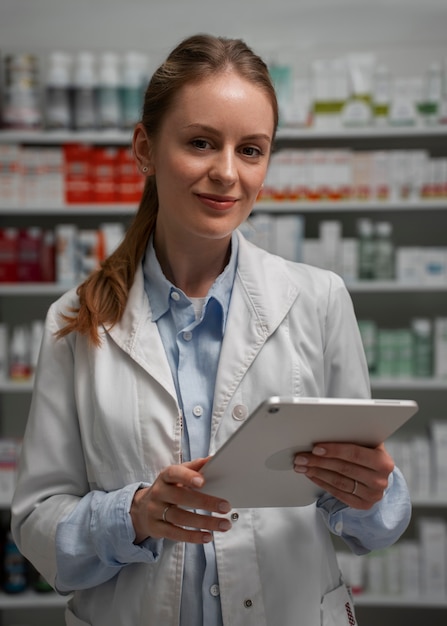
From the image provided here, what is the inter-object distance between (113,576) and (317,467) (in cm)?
42

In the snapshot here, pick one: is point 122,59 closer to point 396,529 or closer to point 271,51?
point 271,51

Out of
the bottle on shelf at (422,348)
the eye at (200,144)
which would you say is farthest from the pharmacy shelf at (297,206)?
the eye at (200,144)

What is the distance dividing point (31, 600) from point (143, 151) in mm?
2861

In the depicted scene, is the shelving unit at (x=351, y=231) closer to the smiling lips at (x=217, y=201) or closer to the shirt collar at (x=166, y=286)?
the shirt collar at (x=166, y=286)

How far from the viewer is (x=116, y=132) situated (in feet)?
12.0

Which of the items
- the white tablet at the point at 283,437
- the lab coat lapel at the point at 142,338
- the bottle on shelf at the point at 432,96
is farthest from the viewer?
the bottle on shelf at the point at 432,96

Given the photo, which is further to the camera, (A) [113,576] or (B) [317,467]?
(A) [113,576]

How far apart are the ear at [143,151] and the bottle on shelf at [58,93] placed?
238 cm

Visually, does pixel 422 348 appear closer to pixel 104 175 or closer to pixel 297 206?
pixel 297 206

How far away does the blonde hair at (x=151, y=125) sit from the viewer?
129cm

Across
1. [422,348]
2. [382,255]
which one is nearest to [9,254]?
[382,255]

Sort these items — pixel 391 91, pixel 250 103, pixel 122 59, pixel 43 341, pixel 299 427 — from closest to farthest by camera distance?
pixel 299 427, pixel 250 103, pixel 43 341, pixel 391 91, pixel 122 59

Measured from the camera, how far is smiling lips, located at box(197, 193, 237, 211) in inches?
48.9

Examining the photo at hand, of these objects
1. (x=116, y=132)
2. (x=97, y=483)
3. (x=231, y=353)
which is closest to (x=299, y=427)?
(x=231, y=353)
